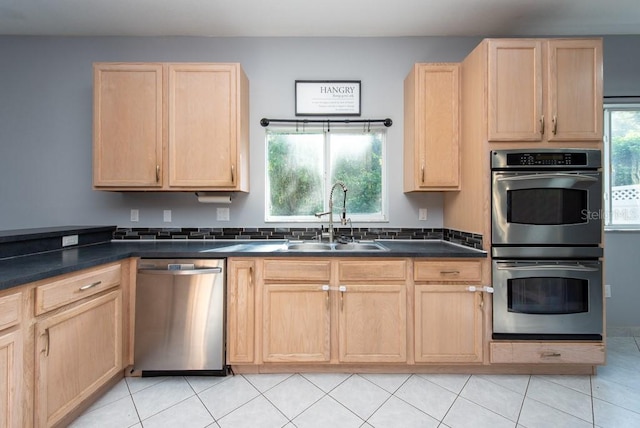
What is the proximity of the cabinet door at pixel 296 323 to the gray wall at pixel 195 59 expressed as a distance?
0.89 meters

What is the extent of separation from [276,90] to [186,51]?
910 mm

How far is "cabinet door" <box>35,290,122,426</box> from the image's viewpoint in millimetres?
1342

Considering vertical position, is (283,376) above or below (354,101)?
below

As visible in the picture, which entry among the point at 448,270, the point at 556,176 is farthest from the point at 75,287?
the point at 556,176

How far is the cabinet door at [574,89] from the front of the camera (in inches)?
74.9

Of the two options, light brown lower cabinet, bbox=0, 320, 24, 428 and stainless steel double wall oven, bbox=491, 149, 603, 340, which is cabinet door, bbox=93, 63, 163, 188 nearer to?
light brown lower cabinet, bbox=0, 320, 24, 428

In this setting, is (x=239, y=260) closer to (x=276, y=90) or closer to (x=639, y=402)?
(x=276, y=90)

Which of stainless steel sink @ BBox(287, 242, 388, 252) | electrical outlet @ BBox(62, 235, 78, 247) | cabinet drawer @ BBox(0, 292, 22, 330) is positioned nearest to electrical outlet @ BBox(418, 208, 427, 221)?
stainless steel sink @ BBox(287, 242, 388, 252)

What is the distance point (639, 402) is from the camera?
5.51 ft

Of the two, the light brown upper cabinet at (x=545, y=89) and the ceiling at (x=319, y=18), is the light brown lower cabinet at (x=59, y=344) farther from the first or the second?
the light brown upper cabinet at (x=545, y=89)

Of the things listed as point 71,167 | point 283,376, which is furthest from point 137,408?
point 71,167

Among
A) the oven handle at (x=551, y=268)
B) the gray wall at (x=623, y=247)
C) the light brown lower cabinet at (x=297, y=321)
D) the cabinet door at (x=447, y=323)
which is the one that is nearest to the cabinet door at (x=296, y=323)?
the light brown lower cabinet at (x=297, y=321)

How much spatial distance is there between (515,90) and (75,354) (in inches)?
126

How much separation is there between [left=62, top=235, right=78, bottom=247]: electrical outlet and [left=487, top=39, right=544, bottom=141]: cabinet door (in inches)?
123
